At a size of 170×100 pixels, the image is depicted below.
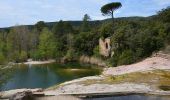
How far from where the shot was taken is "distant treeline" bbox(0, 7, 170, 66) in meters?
66.9

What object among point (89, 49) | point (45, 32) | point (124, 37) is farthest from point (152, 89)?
point (45, 32)

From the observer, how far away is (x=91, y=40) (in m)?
100

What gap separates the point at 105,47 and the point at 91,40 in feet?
35.5

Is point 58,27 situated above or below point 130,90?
above

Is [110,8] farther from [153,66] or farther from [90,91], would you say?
[90,91]

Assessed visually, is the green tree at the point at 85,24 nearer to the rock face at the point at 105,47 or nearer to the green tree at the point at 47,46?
the green tree at the point at 47,46

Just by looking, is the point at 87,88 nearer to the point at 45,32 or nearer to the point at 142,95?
the point at 142,95

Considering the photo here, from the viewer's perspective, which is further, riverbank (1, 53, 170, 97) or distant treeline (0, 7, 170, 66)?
distant treeline (0, 7, 170, 66)

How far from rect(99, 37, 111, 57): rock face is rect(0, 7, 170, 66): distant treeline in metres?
1.39

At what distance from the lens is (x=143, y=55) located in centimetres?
6631

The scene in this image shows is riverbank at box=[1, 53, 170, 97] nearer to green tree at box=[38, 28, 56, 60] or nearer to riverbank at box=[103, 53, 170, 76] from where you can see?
riverbank at box=[103, 53, 170, 76]

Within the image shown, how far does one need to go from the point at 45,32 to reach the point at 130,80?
81.6m

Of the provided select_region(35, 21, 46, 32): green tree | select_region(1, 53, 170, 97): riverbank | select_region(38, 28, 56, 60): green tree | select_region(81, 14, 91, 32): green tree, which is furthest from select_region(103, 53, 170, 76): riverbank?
select_region(35, 21, 46, 32): green tree

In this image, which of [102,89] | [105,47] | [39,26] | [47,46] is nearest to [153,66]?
[102,89]
